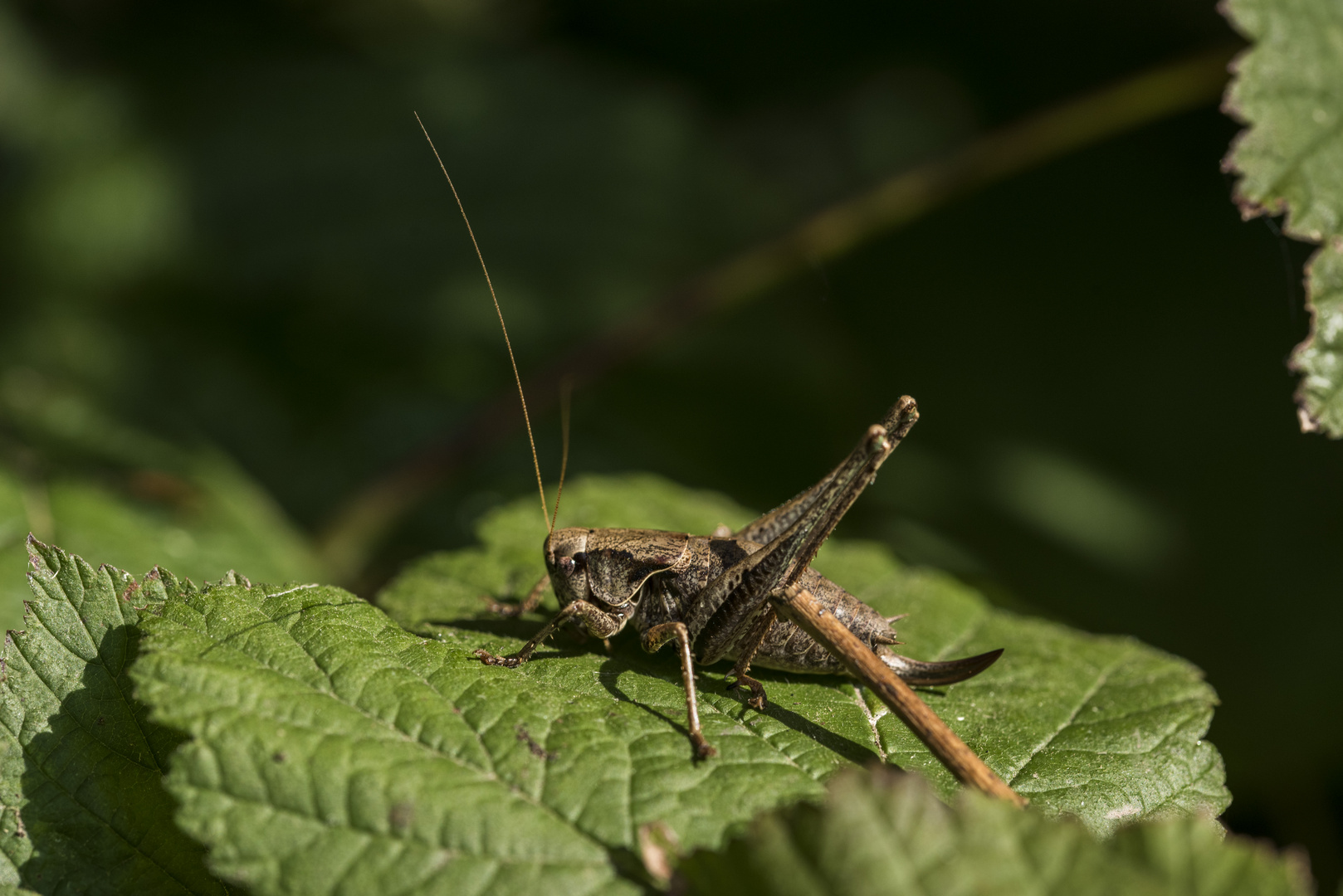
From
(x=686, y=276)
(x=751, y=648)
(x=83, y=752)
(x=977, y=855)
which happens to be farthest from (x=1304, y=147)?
(x=83, y=752)

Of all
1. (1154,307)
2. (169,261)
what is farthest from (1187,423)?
(169,261)

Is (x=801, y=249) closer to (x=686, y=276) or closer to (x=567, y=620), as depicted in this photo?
(x=686, y=276)

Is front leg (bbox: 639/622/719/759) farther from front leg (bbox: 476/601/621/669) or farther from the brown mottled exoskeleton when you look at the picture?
front leg (bbox: 476/601/621/669)

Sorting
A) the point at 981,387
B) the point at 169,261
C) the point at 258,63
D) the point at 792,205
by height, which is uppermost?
the point at 258,63

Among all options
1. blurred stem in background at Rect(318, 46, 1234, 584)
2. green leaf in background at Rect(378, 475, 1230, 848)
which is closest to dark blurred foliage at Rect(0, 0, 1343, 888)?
blurred stem in background at Rect(318, 46, 1234, 584)

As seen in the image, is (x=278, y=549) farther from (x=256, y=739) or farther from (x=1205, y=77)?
(x=1205, y=77)
